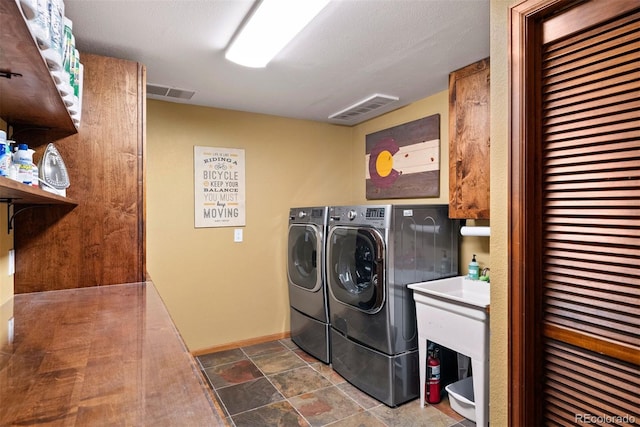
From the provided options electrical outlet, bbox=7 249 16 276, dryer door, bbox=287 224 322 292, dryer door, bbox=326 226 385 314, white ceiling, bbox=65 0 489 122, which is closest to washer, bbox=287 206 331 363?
dryer door, bbox=287 224 322 292

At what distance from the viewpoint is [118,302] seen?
161 centimetres

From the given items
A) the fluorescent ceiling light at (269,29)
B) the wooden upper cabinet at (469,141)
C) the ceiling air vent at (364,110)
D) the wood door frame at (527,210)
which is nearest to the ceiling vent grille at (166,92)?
the fluorescent ceiling light at (269,29)

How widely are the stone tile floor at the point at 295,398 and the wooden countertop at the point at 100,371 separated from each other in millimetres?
1295

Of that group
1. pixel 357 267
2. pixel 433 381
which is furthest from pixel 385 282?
pixel 433 381

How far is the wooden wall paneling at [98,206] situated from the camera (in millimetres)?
1830

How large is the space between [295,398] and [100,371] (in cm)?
190

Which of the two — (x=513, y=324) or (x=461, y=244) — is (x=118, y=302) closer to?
(x=513, y=324)

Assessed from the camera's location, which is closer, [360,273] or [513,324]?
[513,324]

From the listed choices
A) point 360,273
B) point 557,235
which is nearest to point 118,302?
point 360,273

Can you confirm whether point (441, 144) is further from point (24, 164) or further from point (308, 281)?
point (24, 164)

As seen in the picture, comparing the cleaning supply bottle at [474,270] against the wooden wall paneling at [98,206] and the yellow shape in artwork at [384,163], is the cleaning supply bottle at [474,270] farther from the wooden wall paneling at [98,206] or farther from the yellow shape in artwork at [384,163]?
the wooden wall paneling at [98,206]

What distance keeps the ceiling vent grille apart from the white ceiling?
0.09 m

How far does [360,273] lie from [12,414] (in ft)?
7.25

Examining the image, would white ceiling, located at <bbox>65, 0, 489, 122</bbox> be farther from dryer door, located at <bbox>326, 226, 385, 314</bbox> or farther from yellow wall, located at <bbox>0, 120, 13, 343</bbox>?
dryer door, located at <bbox>326, 226, 385, 314</bbox>
